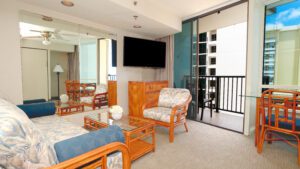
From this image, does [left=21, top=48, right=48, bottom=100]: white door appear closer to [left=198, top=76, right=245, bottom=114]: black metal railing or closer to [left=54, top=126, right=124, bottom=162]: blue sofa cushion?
[left=54, top=126, right=124, bottom=162]: blue sofa cushion

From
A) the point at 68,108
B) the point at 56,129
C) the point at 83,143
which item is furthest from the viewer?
the point at 68,108

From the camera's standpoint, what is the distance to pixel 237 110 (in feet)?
14.0

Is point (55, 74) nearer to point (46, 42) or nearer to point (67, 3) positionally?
point (46, 42)

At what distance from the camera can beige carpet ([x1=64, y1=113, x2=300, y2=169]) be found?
185cm

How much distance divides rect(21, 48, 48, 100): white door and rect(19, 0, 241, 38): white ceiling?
78 centimetres

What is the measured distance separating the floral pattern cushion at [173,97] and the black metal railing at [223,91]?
128 centimetres

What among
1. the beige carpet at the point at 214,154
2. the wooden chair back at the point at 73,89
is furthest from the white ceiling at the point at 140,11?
the beige carpet at the point at 214,154

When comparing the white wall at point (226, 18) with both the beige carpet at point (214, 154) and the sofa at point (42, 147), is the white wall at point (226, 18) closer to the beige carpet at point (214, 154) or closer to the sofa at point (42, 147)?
the beige carpet at point (214, 154)

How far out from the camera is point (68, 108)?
295 centimetres

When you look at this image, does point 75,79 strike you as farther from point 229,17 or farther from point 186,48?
point 229,17

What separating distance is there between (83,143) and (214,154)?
177 centimetres

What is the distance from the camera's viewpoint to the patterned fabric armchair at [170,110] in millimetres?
2520

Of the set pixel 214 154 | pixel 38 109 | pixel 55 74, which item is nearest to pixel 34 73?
pixel 55 74

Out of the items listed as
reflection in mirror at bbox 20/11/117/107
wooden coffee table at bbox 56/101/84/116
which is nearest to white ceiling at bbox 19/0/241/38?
reflection in mirror at bbox 20/11/117/107
